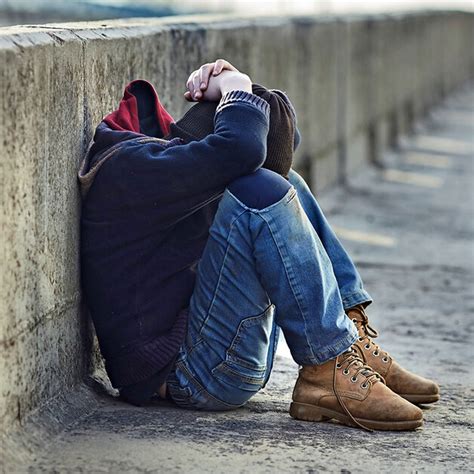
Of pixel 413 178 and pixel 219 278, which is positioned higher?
pixel 413 178

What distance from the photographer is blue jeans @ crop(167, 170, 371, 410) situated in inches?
131

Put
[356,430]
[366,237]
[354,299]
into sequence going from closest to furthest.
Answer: [356,430]
[354,299]
[366,237]

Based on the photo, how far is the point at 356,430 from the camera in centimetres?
353

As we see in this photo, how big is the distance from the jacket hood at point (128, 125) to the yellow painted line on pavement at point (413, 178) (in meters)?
7.03

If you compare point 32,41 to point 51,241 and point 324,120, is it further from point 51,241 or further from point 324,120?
point 324,120

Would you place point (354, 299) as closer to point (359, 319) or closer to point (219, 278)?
point (359, 319)

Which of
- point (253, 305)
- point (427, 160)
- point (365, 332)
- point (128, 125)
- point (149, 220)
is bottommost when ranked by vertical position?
point (365, 332)

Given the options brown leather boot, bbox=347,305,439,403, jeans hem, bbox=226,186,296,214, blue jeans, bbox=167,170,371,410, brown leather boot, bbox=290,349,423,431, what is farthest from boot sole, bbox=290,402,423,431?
jeans hem, bbox=226,186,296,214

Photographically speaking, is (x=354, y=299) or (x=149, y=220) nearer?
(x=149, y=220)

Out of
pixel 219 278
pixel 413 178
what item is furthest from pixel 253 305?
pixel 413 178

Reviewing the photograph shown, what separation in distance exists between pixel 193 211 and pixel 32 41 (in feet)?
2.11

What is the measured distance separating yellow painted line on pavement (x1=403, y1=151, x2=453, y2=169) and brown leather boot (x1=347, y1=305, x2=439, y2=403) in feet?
27.9

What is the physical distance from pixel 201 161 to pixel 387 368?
927mm

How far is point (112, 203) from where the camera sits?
136 inches
